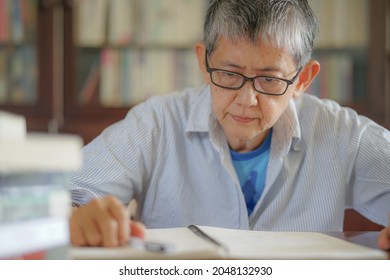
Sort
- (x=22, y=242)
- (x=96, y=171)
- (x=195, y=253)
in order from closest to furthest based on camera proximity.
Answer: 1. (x=22, y=242)
2. (x=195, y=253)
3. (x=96, y=171)

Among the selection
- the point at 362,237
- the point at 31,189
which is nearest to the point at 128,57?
the point at 362,237

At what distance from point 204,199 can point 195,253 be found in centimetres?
65

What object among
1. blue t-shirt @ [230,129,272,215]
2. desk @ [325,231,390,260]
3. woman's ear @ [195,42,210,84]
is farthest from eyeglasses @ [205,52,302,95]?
desk @ [325,231,390,260]

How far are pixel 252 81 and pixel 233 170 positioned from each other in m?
0.22

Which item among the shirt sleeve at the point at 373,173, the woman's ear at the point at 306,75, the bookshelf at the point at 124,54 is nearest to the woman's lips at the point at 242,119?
→ the woman's ear at the point at 306,75

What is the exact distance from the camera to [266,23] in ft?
3.79

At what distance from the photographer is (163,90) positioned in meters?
2.17

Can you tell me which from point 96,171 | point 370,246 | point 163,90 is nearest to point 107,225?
point 370,246

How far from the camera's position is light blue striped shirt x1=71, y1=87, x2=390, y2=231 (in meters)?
1.29

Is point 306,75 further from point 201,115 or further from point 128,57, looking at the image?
point 128,57

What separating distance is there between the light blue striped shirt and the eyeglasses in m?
0.14

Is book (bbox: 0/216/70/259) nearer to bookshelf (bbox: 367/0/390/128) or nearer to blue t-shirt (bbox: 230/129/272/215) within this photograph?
blue t-shirt (bbox: 230/129/272/215)
